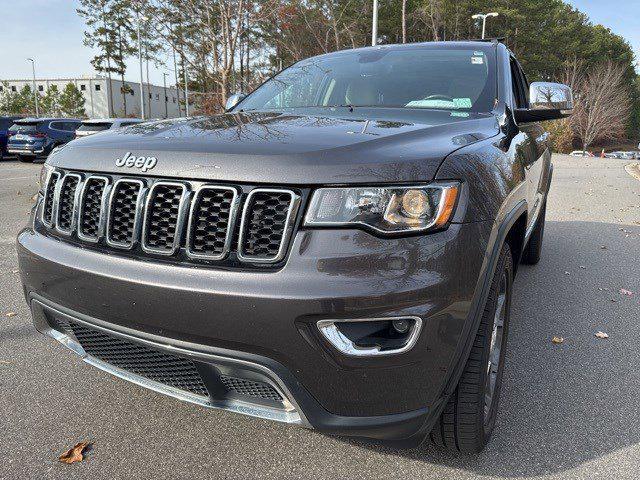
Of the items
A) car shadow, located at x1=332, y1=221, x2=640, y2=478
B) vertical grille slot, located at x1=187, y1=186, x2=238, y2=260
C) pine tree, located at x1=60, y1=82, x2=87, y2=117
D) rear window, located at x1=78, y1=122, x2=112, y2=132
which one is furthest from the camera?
pine tree, located at x1=60, y1=82, x2=87, y2=117

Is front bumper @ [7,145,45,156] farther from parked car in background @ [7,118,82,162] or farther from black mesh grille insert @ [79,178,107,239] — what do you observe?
black mesh grille insert @ [79,178,107,239]

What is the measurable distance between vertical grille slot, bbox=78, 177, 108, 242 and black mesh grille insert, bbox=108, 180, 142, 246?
3.1 inches

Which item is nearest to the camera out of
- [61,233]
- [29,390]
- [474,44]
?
[61,233]

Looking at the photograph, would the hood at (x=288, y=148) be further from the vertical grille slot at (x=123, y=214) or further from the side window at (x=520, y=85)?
the side window at (x=520, y=85)

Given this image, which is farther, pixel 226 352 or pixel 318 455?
pixel 318 455

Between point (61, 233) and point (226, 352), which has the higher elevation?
point (61, 233)

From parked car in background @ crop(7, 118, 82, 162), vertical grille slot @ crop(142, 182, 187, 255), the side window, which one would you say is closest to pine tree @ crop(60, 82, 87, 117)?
parked car in background @ crop(7, 118, 82, 162)

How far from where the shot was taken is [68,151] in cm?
218

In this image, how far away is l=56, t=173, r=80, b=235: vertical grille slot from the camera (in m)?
2.09

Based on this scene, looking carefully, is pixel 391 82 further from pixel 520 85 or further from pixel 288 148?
pixel 288 148

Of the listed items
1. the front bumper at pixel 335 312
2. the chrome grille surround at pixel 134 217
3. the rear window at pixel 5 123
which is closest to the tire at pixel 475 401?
the front bumper at pixel 335 312

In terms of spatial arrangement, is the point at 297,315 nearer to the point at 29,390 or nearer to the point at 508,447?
the point at 508,447

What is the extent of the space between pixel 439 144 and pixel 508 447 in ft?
4.29

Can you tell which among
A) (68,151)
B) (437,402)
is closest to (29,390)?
(68,151)
